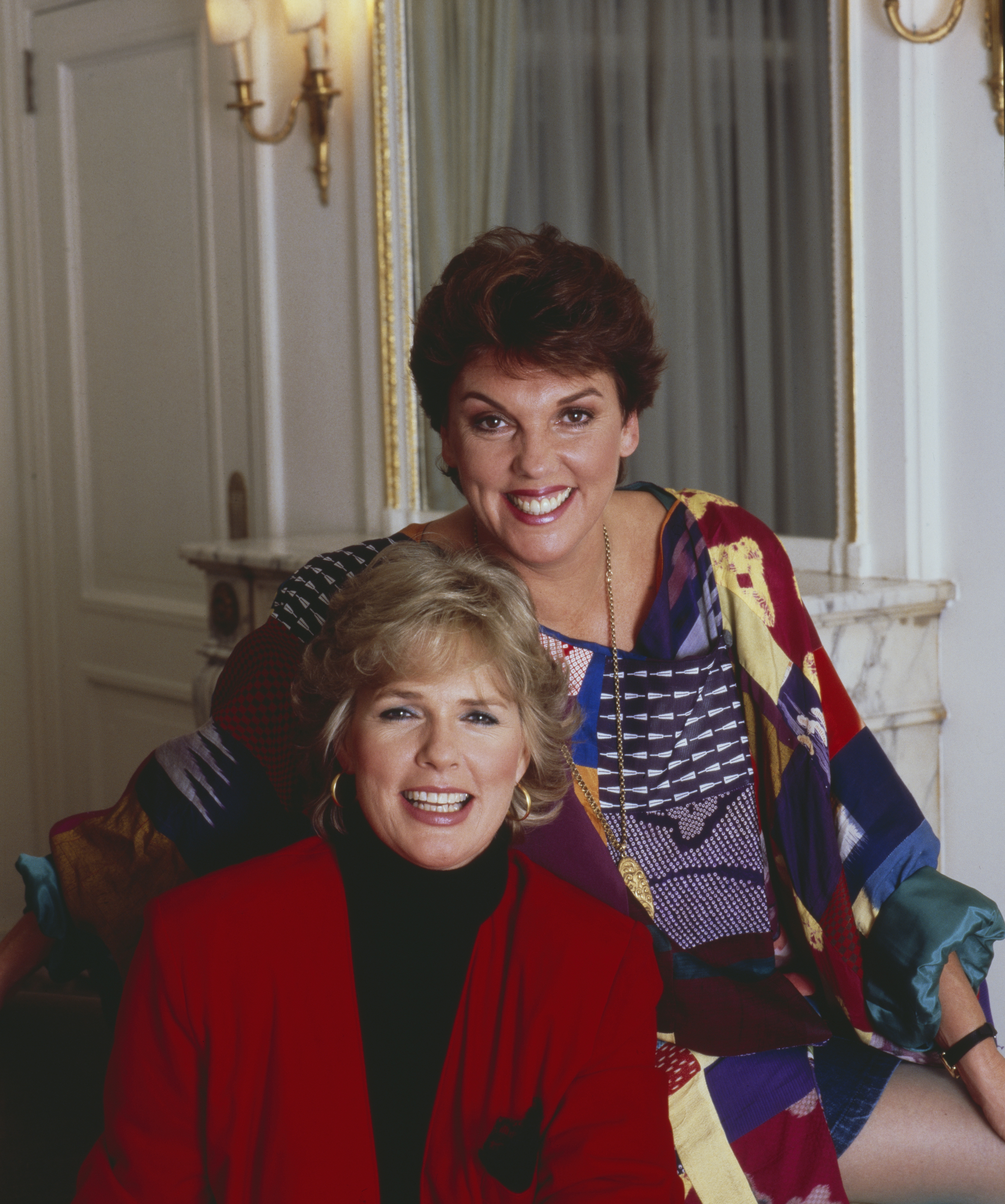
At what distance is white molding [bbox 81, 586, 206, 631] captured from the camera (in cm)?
327

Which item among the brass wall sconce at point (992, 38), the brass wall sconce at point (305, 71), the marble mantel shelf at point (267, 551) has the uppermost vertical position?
the brass wall sconce at point (305, 71)

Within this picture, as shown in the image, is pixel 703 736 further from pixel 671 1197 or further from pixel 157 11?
pixel 157 11

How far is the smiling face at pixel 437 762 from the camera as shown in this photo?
119 centimetres

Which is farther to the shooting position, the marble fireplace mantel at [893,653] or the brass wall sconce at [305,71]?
the brass wall sconce at [305,71]

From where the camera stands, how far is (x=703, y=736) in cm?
153

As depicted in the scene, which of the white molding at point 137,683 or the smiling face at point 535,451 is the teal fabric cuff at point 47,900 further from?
the white molding at point 137,683

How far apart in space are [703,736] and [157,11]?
259 cm

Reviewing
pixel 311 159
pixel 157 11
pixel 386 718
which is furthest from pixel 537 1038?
pixel 157 11

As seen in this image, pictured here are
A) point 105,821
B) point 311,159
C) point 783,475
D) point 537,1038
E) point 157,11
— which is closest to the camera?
point 537,1038

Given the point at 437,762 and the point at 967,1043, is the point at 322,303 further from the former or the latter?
the point at 967,1043

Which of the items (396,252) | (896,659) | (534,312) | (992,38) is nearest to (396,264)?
(396,252)

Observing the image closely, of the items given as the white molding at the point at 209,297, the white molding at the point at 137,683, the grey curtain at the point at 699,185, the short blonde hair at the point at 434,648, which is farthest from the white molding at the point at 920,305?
the white molding at the point at 137,683

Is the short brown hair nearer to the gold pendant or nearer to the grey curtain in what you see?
the gold pendant

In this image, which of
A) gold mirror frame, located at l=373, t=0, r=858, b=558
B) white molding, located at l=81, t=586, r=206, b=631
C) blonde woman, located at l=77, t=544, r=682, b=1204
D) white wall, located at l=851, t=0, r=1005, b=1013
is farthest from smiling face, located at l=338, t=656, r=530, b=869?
white molding, located at l=81, t=586, r=206, b=631
